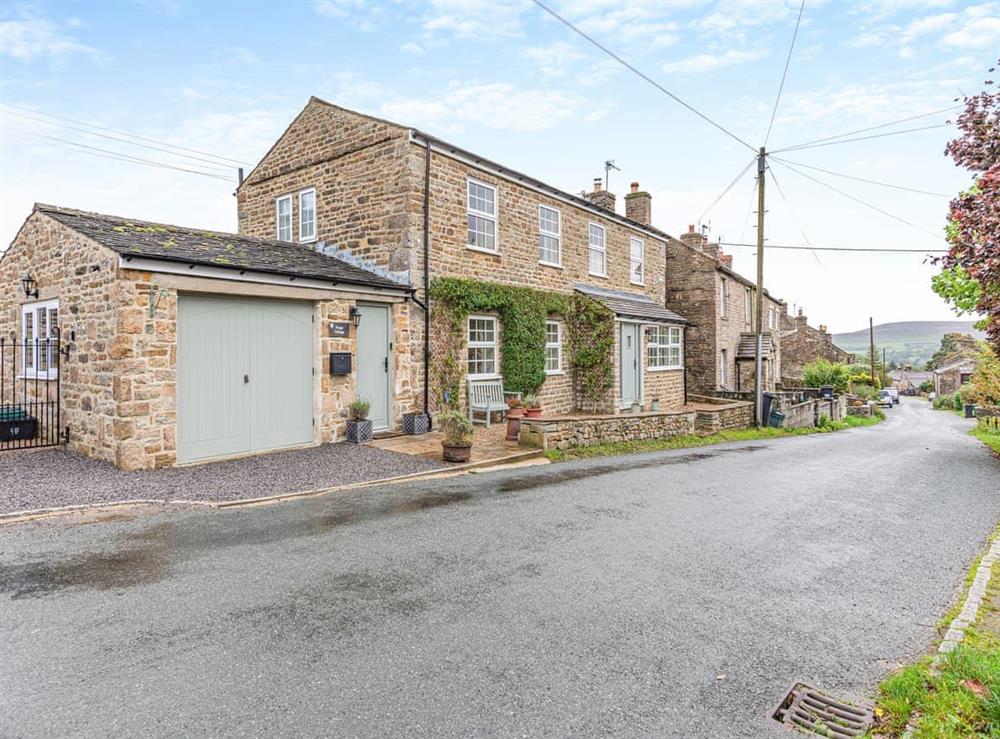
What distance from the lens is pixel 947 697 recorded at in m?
3.11

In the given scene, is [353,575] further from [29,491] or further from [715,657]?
[29,491]

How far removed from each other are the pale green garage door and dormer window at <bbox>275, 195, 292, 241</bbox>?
19.0 ft

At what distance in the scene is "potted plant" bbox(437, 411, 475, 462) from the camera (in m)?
10.4

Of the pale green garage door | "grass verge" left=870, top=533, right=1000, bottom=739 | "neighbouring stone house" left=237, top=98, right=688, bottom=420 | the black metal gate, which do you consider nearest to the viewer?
"grass verge" left=870, top=533, right=1000, bottom=739

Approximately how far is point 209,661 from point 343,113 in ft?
46.3

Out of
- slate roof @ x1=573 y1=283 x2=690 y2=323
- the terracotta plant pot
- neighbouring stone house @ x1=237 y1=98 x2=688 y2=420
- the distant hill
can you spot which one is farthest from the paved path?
the distant hill

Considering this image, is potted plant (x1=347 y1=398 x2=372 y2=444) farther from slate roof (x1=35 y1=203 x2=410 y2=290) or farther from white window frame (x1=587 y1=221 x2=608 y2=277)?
white window frame (x1=587 y1=221 x2=608 y2=277)

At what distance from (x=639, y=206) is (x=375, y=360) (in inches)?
619

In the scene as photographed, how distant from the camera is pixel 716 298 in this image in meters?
26.5

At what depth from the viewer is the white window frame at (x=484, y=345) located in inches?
583

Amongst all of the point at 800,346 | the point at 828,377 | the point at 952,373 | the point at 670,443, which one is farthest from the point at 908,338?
the point at 670,443

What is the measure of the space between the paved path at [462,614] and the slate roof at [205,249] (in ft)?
15.7

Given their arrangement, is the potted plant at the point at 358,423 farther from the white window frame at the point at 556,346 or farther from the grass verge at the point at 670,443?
the white window frame at the point at 556,346

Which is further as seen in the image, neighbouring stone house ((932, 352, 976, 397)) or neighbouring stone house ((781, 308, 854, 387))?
neighbouring stone house ((932, 352, 976, 397))
